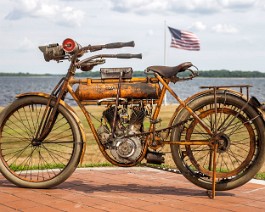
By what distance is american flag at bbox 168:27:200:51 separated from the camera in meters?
25.3

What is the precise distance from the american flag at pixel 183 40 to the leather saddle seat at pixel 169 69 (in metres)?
20.2

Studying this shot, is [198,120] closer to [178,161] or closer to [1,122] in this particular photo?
[178,161]

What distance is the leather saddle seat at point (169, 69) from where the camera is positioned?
16.2 feet

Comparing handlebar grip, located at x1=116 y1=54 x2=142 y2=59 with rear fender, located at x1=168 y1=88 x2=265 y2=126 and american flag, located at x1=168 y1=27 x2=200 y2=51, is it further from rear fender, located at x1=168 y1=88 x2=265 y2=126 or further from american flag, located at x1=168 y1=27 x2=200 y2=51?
american flag, located at x1=168 y1=27 x2=200 y2=51

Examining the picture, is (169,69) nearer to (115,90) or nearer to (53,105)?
(115,90)

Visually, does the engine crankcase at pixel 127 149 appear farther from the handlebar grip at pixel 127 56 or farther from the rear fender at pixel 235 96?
the handlebar grip at pixel 127 56

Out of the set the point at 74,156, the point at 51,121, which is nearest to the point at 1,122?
the point at 51,121

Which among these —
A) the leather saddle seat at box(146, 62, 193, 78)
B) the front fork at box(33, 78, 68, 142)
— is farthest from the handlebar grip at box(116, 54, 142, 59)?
the front fork at box(33, 78, 68, 142)

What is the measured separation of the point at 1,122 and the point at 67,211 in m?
1.55

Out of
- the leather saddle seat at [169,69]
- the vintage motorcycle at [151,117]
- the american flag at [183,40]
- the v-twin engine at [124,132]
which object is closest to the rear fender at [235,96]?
the vintage motorcycle at [151,117]

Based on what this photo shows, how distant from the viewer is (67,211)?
14.6ft

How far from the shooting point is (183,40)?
85.0 ft

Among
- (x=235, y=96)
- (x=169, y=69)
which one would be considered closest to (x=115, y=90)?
(x=169, y=69)

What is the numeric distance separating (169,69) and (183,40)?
2124 cm
